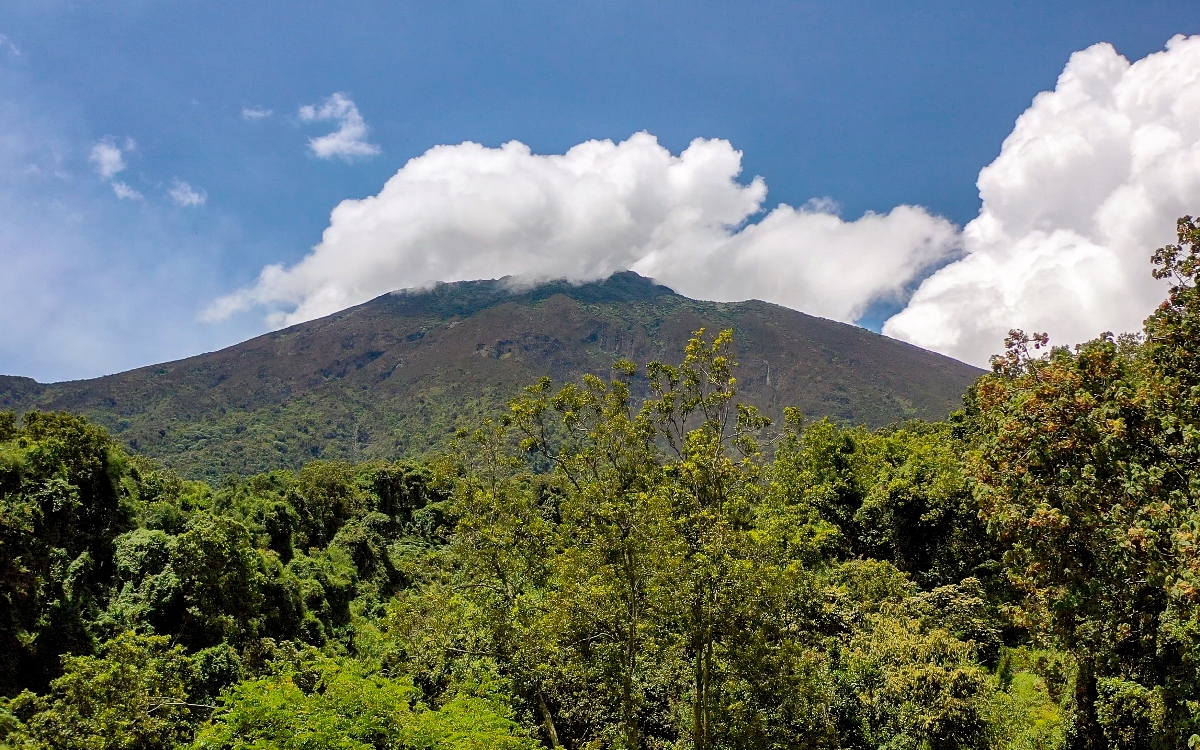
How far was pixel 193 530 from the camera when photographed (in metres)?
19.3

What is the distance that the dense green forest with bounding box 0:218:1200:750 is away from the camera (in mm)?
9602

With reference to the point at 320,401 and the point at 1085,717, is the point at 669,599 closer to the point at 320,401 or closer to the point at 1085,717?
the point at 1085,717

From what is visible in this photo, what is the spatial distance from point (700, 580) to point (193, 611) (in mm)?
15528

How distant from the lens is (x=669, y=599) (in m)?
11.7

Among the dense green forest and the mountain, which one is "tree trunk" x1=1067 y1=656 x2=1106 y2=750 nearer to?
the dense green forest

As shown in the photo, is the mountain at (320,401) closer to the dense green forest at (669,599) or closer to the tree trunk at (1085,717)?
the dense green forest at (669,599)

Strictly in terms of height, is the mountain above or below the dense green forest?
above

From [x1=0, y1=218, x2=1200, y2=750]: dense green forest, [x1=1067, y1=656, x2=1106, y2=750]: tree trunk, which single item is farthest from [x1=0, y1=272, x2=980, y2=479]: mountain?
[x1=1067, y1=656, x2=1106, y2=750]: tree trunk

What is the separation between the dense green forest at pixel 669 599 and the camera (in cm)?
960

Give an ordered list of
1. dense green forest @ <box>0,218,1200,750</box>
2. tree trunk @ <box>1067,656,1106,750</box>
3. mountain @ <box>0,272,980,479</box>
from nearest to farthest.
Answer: dense green forest @ <box>0,218,1200,750</box>
tree trunk @ <box>1067,656,1106,750</box>
mountain @ <box>0,272,980,479</box>

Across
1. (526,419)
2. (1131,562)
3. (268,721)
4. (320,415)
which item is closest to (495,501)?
(526,419)

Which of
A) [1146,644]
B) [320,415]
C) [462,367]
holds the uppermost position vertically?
[462,367]

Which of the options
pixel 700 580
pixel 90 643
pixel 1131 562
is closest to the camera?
pixel 1131 562

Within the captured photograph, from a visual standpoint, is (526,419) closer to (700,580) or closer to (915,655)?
(700,580)
